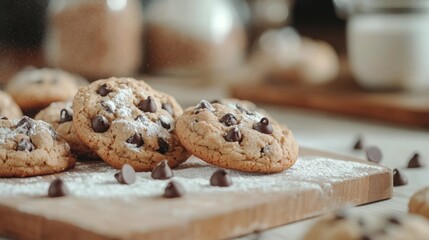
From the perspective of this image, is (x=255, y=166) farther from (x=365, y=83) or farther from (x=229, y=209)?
(x=365, y=83)

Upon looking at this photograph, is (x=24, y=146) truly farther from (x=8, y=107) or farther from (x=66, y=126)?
(x=8, y=107)

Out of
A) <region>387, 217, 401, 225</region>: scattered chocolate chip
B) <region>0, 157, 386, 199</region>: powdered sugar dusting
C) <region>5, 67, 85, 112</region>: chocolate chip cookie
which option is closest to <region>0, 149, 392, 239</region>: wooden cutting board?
<region>0, 157, 386, 199</region>: powdered sugar dusting

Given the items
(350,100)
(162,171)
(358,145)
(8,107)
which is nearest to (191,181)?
(162,171)

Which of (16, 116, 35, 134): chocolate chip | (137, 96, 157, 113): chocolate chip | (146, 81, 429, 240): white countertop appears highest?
(137, 96, 157, 113): chocolate chip

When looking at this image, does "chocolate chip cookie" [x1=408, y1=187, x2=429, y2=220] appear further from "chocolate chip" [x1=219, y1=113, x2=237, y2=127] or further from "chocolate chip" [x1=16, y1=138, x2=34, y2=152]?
"chocolate chip" [x1=16, y1=138, x2=34, y2=152]

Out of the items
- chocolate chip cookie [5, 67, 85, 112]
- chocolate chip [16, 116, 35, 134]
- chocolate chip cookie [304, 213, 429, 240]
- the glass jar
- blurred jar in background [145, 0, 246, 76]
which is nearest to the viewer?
chocolate chip cookie [304, 213, 429, 240]

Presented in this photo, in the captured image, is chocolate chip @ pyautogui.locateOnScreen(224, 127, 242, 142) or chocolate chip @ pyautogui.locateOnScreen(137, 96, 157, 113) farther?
chocolate chip @ pyautogui.locateOnScreen(137, 96, 157, 113)

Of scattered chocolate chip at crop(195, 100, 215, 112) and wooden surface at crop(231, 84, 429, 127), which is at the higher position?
scattered chocolate chip at crop(195, 100, 215, 112)
